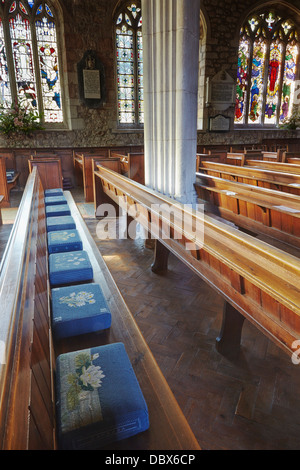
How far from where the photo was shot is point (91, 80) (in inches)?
395

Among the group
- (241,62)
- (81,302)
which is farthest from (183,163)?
(241,62)

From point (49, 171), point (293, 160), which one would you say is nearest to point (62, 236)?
point (49, 171)

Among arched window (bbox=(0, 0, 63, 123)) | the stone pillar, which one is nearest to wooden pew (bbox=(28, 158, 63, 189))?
the stone pillar

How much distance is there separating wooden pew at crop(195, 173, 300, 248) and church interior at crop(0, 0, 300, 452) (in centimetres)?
2

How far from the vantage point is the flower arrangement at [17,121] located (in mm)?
9117

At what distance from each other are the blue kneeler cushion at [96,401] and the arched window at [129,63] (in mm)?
11012

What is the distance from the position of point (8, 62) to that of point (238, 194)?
967 centimetres

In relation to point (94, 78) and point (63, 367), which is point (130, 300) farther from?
point (94, 78)

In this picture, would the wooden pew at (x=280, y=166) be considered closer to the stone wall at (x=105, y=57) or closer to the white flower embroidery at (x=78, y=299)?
the white flower embroidery at (x=78, y=299)

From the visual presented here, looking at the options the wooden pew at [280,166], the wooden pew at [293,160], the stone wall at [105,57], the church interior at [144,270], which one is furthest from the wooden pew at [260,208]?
the stone wall at [105,57]

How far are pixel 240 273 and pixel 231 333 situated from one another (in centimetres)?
87

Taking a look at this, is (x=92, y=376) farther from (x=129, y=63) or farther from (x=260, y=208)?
(x=129, y=63)

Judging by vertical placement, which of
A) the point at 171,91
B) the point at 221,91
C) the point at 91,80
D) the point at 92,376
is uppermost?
the point at 91,80

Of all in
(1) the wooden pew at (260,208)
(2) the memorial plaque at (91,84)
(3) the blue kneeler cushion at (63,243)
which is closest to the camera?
(3) the blue kneeler cushion at (63,243)
